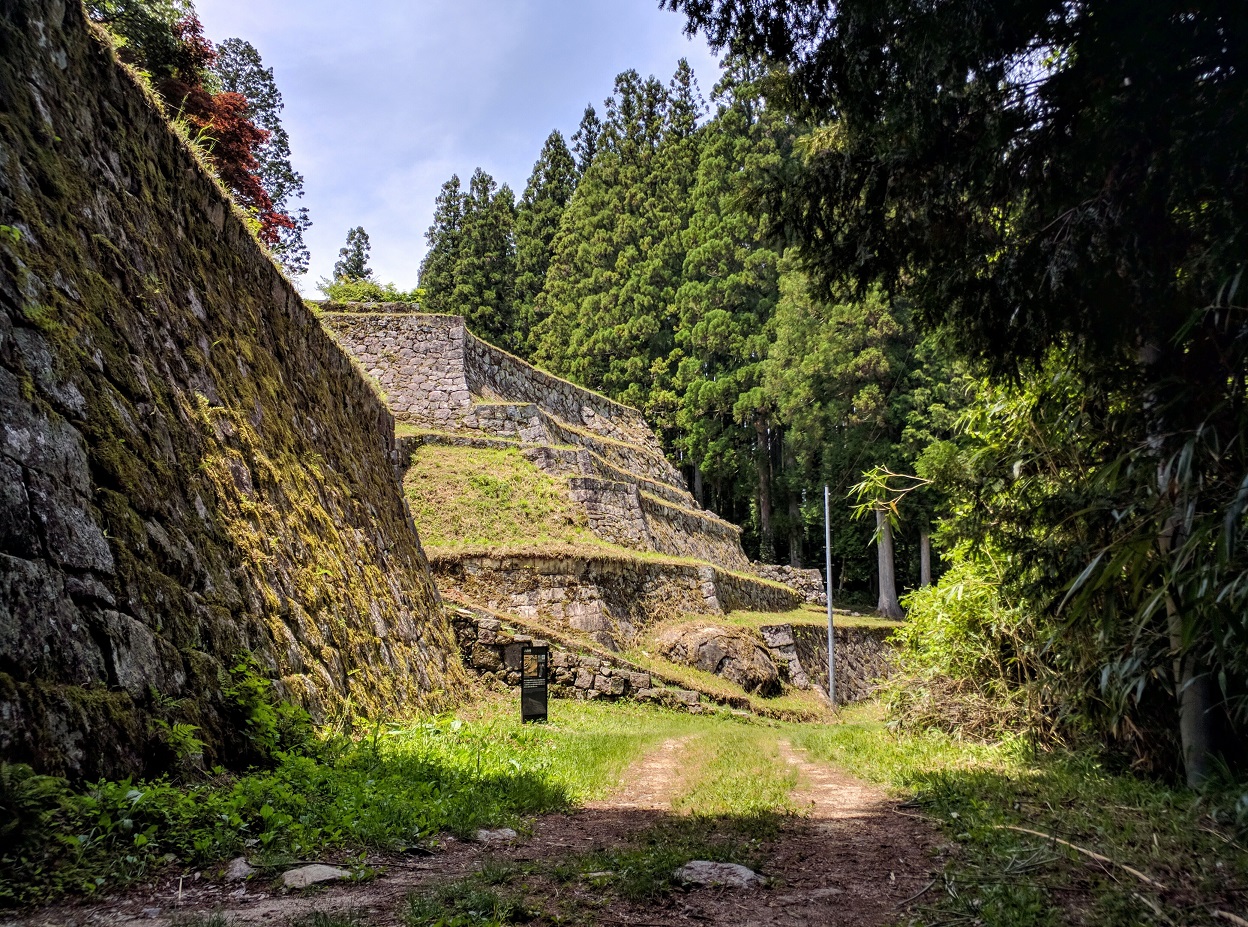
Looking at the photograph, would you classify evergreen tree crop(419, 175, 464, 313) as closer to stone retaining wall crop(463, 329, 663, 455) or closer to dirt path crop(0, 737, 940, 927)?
stone retaining wall crop(463, 329, 663, 455)

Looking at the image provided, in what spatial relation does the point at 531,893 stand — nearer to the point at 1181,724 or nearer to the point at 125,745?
the point at 125,745

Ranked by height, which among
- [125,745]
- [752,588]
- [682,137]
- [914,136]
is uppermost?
[682,137]

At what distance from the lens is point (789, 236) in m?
5.21

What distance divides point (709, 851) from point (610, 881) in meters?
0.70

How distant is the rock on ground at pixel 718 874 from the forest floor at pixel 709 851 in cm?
6

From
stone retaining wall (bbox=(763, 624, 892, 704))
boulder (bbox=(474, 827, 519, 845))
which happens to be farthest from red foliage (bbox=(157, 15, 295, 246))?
stone retaining wall (bbox=(763, 624, 892, 704))

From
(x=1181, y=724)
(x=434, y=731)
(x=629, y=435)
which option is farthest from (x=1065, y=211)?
(x=629, y=435)

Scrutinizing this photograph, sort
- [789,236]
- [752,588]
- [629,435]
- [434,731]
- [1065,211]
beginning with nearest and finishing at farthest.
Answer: [1065,211] < [789,236] < [434,731] < [752,588] < [629,435]

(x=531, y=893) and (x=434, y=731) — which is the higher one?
(x=531, y=893)

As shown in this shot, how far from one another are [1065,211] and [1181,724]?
10.6ft

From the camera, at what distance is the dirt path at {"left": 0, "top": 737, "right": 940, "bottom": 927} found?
2805 mm

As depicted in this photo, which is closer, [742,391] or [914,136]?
[914,136]

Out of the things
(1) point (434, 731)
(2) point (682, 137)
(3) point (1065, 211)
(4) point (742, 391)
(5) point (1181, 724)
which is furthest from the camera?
(2) point (682, 137)

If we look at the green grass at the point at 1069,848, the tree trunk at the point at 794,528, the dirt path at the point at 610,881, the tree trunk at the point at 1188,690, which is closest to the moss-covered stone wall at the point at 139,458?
the dirt path at the point at 610,881
